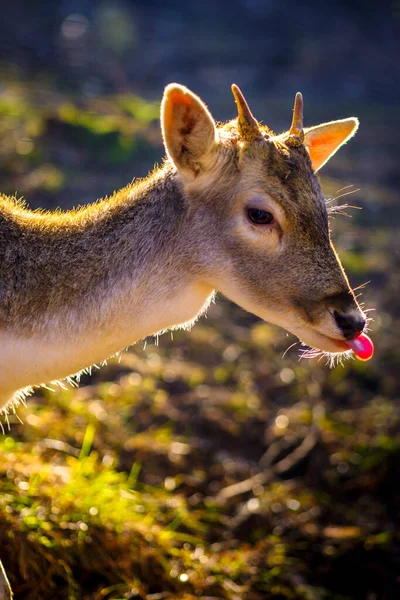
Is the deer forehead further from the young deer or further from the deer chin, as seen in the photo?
the deer chin

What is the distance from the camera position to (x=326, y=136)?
4.27 m

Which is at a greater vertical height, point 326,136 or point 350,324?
point 326,136

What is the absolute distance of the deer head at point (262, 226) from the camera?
3.51m

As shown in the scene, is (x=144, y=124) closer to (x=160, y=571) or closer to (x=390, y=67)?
(x=160, y=571)

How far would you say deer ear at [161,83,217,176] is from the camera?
337cm

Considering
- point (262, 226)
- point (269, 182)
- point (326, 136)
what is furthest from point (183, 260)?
point (326, 136)

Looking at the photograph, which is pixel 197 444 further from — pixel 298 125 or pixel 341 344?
pixel 298 125

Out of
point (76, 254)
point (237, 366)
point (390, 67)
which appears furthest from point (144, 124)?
point (390, 67)

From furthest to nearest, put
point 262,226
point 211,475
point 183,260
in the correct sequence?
1. point 211,475
2. point 183,260
3. point 262,226

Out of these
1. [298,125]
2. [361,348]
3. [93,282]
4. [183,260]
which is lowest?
[361,348]

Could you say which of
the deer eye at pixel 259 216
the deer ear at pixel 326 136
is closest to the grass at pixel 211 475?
the deer eye at pixel 259 216

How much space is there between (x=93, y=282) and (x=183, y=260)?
18.4 inches

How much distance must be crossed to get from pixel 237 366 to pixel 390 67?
13.6 metres

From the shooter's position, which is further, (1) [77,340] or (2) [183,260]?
(2) [183,260]
